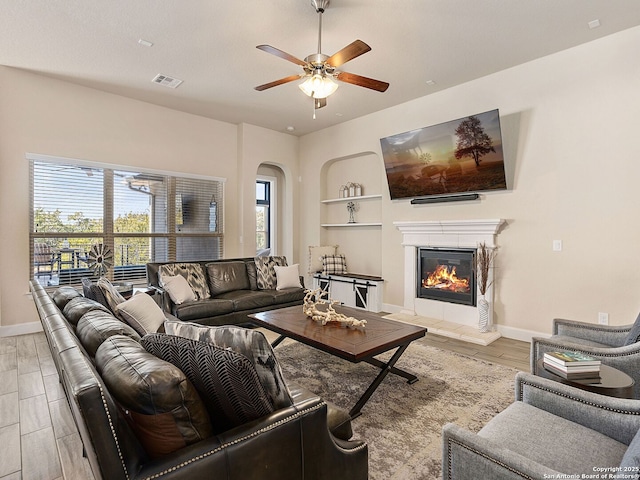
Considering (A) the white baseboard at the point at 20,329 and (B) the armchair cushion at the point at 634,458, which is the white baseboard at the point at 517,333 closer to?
(B) the armchair cushion at the point at 634,458

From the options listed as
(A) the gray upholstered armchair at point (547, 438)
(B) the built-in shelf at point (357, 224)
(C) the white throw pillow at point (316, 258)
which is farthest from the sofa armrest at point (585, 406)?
(C) the white throw pillow at point (316, 258)

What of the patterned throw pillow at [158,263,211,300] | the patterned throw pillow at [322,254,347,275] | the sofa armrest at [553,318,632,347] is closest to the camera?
the sofa armrest at [553,318,632,347]

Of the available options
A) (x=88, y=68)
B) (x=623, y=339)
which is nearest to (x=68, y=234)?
(x=88, y=68)

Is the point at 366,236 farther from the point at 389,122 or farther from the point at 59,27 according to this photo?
the point at 59,27

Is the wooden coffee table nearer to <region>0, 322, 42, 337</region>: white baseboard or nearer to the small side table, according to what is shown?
the small side table

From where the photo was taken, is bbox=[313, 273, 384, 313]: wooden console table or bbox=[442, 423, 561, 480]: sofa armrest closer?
bbox=[442, 423, 561, 480]: sofa armrest

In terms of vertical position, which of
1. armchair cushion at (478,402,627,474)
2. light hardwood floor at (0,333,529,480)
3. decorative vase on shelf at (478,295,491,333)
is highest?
armchair cushion at (478,402,627,474)

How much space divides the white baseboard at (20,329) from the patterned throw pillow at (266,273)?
2.87 metres

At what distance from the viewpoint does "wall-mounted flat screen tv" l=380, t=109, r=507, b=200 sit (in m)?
4.07

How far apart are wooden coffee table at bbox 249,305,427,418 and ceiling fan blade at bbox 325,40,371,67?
2.14m

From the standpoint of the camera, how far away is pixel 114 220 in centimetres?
495

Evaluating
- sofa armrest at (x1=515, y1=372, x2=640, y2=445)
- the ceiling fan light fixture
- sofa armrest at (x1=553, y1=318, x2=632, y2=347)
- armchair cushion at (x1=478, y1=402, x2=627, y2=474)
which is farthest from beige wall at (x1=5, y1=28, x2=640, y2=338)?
armchair cushion at (x1=478, y1=402, x2=627, y2=474)

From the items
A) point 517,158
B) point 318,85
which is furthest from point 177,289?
point 517,158

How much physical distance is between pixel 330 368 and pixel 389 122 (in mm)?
3853
